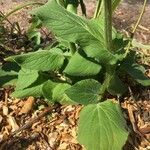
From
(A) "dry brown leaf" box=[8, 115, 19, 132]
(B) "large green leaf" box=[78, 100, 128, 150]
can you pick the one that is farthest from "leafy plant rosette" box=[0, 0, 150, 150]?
(A) "dry brown leaf" box=[8, 115, 19, 132]

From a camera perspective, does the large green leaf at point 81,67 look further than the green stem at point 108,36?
Yes

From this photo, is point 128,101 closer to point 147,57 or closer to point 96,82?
point 96,82

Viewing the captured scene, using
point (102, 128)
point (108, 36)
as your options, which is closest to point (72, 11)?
point (108, 36)

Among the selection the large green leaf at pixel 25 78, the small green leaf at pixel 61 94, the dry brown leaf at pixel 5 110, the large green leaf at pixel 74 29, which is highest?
the large green leaf at pixel 74 29

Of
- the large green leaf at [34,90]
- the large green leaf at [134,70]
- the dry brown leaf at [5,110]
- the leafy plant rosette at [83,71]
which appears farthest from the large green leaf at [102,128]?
the dry brown leaf at [5,110]

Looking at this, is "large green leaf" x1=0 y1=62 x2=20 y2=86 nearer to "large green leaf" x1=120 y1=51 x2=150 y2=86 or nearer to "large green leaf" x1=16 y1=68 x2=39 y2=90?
"large green leaf" x1=16 y1=68 x2=39 y2=90

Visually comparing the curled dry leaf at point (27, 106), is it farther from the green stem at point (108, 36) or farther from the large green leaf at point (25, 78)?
the green stem at point (108, 36)

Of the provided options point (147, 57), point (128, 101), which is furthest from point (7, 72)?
point (147, 57)

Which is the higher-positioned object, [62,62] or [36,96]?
[62,62]
